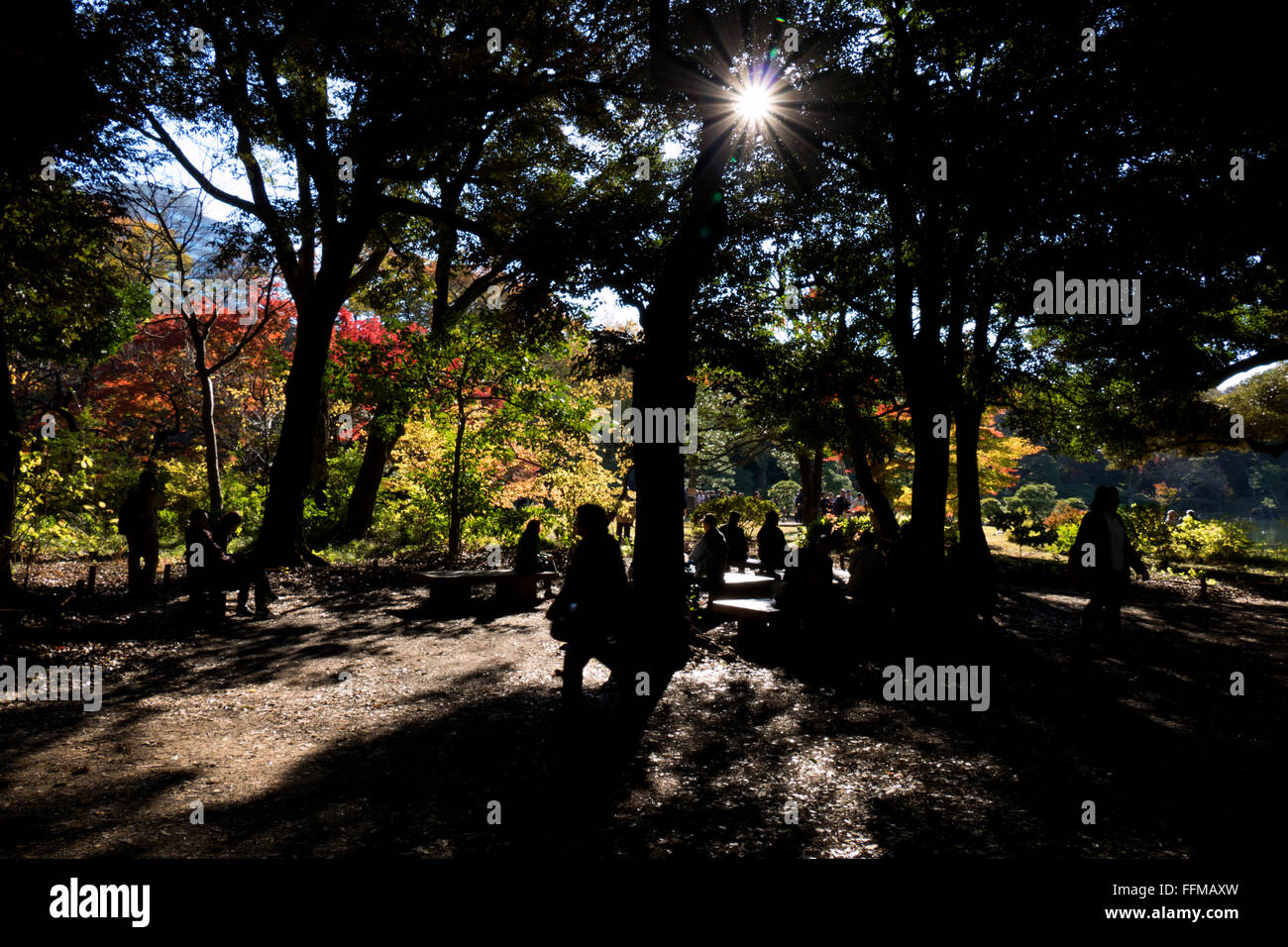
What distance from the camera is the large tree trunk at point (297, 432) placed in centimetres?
1260

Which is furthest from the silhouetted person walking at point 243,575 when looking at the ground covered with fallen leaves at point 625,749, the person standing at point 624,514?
the person standing at point 624,514

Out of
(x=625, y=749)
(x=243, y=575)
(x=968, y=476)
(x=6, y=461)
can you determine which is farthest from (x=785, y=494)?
(x=625, y=749)

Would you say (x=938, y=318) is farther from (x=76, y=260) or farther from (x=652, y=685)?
(x=76, y=260)

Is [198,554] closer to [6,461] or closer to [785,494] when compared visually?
[6,461]

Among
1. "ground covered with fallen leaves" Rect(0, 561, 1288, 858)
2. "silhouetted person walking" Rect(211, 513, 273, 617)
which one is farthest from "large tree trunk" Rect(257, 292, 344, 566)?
"ground covered with fallen leaves" Rect(0, 561, 1288, 858)

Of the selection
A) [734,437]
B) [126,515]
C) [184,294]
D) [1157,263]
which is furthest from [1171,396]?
[184,294]

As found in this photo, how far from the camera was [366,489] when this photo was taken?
58.6 feet

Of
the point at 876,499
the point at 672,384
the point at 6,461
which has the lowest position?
the point at 876,499

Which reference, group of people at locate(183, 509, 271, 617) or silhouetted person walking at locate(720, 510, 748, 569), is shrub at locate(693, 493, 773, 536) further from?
group of people at locate(183, 509, 271, 617)

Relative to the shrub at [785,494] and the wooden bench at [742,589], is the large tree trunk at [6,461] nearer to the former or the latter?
the wooden bench at [742,589]

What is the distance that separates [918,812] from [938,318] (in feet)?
31.3

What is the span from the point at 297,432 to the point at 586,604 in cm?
958

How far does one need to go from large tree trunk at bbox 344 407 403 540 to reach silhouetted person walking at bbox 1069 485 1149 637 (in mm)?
14623
